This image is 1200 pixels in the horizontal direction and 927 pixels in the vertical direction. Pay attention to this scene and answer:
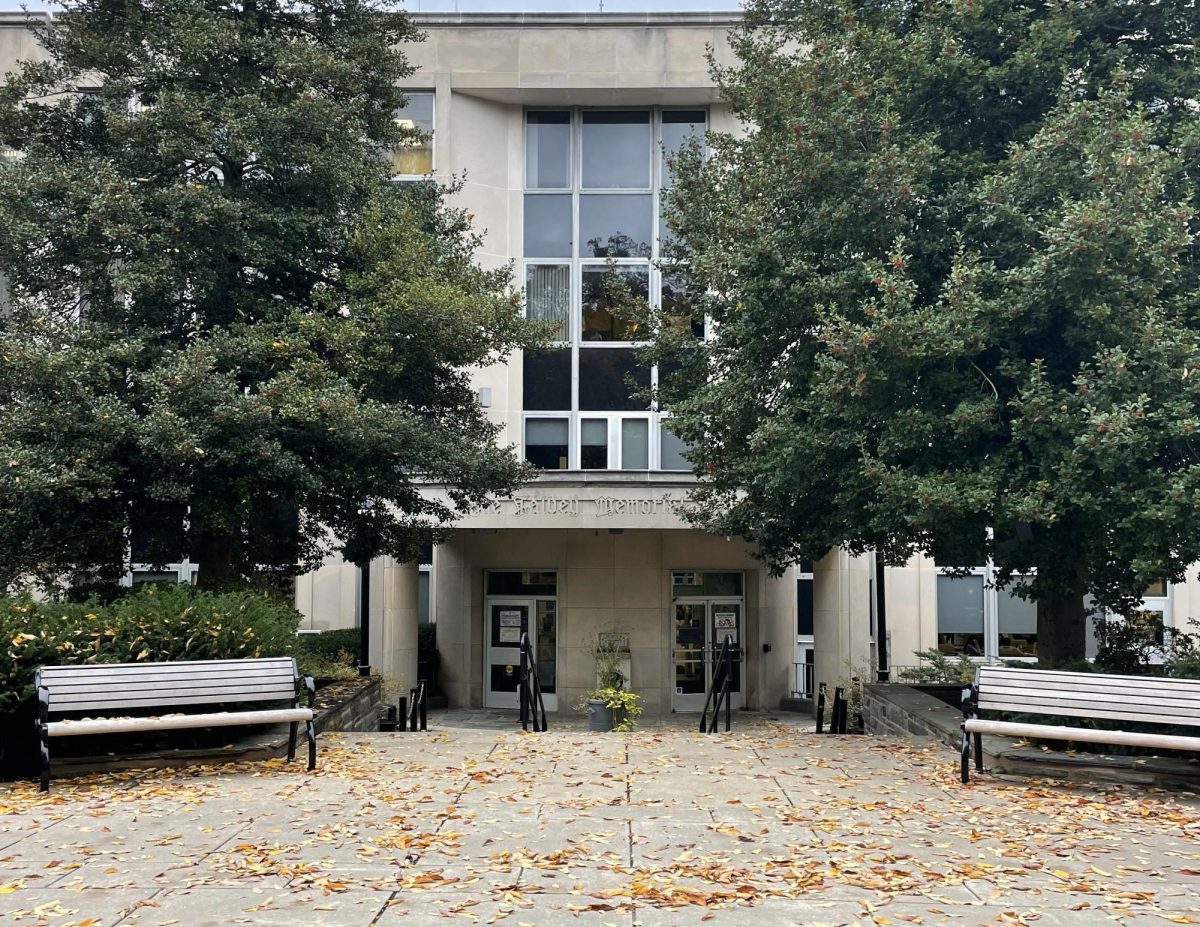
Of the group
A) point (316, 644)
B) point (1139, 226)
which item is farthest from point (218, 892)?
point (316, 644)

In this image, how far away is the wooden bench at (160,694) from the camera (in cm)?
781

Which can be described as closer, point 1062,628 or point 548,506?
point 1062,628

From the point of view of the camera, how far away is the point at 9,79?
40.0ft

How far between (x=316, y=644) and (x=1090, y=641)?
1508cm

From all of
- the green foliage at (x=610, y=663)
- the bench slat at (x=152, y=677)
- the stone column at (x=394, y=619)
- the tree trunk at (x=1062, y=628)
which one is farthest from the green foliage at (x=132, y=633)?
the stone column at (x=394, y=619)

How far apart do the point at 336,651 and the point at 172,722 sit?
12531 millimetres

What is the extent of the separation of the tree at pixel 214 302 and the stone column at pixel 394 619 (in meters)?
7.05

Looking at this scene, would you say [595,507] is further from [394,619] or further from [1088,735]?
[1088,735]

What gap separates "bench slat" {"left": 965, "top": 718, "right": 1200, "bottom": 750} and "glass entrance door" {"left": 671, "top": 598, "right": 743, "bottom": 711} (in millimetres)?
13764

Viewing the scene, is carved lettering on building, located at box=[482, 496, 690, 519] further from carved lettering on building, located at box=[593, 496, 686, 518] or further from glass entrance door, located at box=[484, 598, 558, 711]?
glass entrance door, located at box=[484, 598, 558, 711]

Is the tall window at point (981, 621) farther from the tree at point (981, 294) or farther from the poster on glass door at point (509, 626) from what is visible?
the tree at point (981, 294)

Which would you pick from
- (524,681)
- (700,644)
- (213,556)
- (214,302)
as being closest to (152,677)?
(213,556)

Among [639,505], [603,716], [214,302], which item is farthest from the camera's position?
[639,505]

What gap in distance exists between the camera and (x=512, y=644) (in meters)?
22.5
